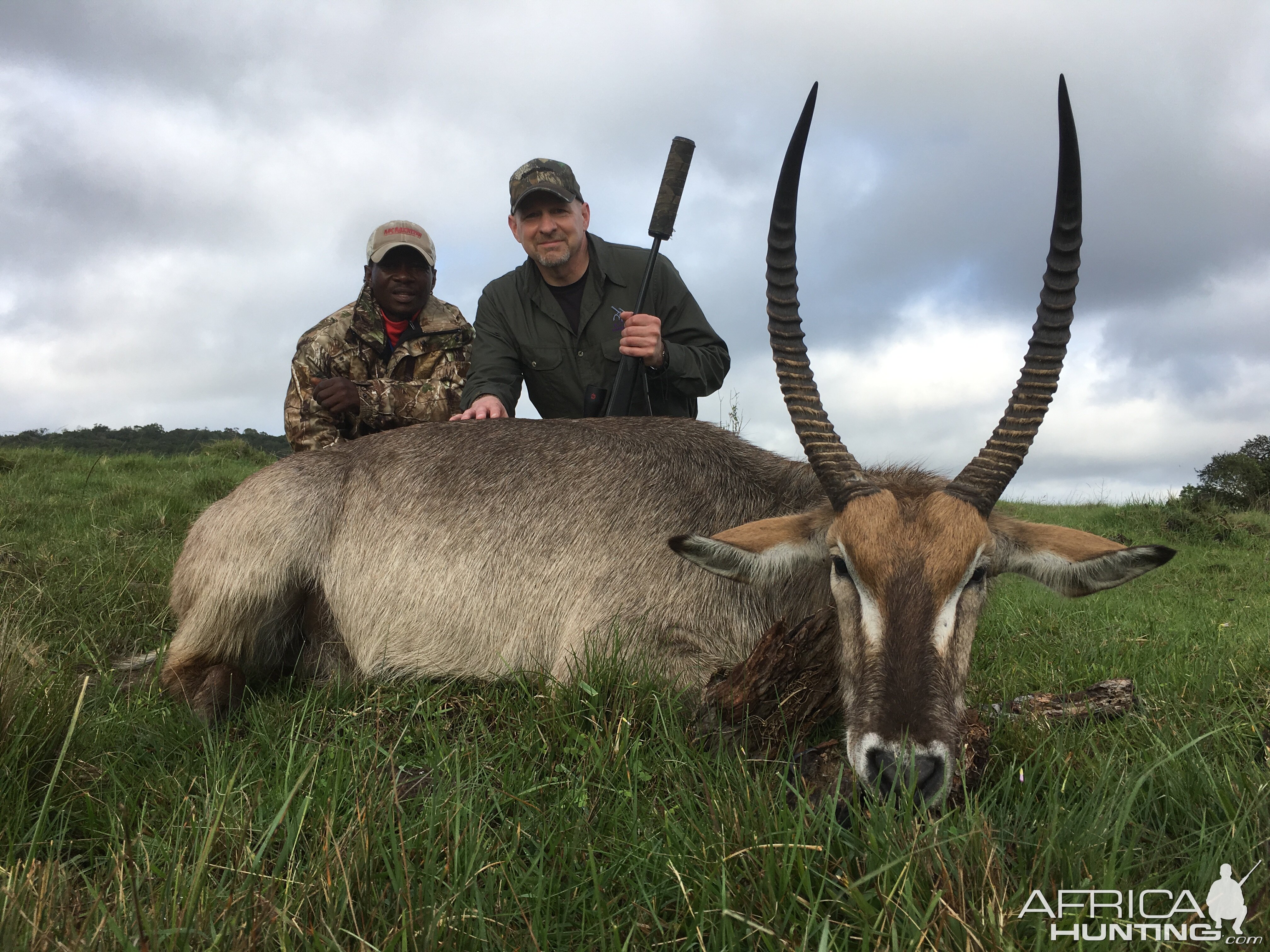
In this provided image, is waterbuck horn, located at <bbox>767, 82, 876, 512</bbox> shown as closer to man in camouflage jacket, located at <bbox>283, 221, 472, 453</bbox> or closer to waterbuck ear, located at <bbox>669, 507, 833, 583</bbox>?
waterbuck ear, located at <bbox>669, 507, 833, 583</bbox>

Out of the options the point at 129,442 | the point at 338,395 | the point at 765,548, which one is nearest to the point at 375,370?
the point at 338,395

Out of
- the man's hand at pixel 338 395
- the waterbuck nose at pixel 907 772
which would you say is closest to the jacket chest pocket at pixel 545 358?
the man's hand at pixel 338 395

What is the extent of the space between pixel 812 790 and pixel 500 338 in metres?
4.95

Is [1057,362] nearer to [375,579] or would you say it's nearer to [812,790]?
[812,790]

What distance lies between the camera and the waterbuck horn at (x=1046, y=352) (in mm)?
3121

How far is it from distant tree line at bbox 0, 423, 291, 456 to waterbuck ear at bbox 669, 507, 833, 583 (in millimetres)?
6172

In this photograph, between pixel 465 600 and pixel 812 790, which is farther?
pixel 465 600

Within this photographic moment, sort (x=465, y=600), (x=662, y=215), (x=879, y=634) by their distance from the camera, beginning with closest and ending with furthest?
(x=879, y=634)
(x=465, y=600)
(x=662, y=215)

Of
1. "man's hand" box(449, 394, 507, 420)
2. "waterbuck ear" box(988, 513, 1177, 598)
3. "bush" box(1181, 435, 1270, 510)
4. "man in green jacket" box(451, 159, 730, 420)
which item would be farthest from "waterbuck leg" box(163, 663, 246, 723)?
"bush" box(1181, 435, 1270, 510)

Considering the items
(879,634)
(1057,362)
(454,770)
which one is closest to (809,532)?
(879,634)

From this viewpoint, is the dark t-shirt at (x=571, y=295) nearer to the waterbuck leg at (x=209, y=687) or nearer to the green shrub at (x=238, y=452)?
the waterbuck leg at (x=209, y=687)

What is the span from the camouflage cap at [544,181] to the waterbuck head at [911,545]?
3593 millimetres

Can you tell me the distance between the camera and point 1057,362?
10.7 ft

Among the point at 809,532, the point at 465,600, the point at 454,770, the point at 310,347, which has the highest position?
the point at 310,347
